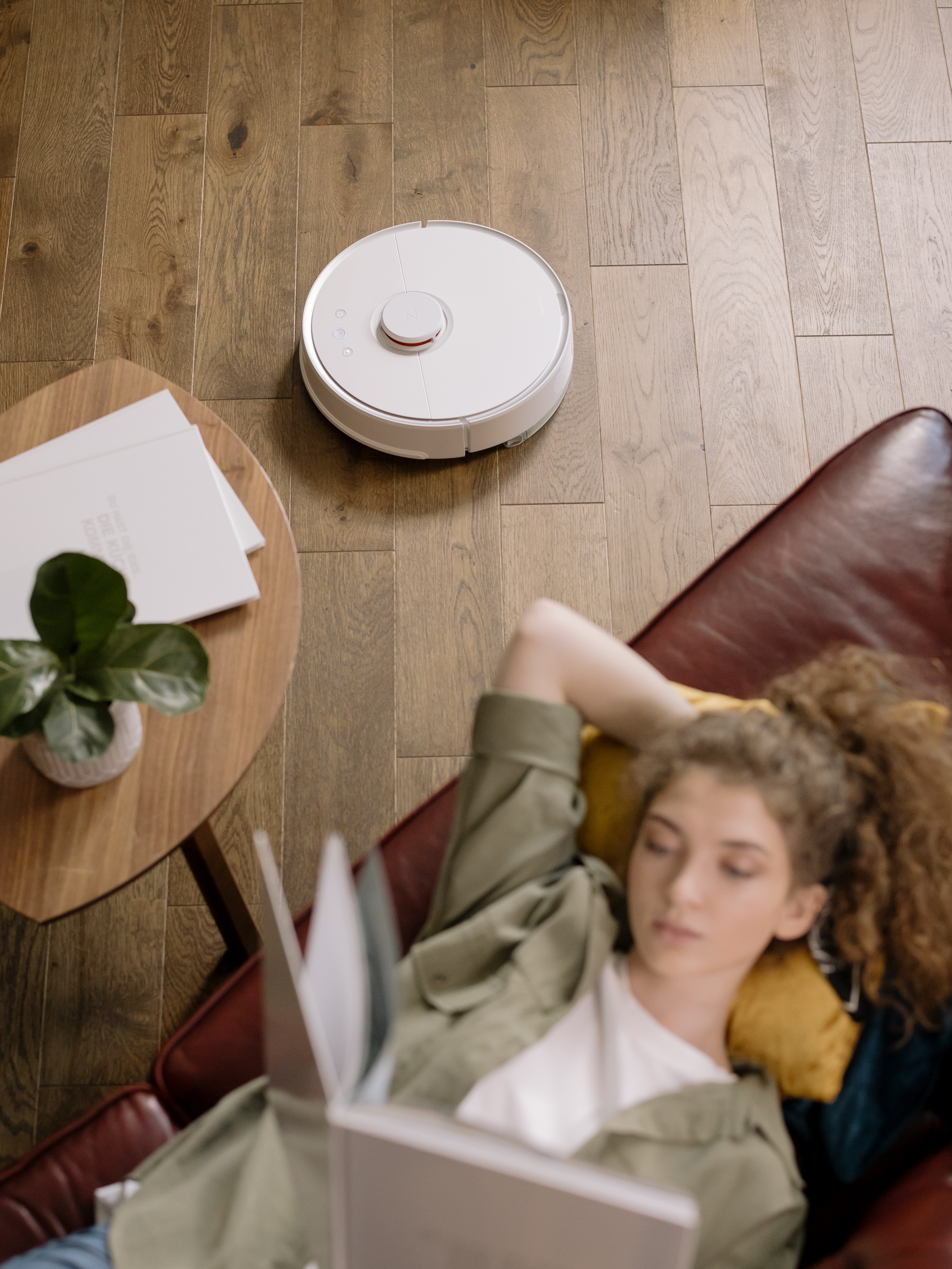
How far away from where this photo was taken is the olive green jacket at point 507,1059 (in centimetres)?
96

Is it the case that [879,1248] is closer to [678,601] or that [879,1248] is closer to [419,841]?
[419,841]

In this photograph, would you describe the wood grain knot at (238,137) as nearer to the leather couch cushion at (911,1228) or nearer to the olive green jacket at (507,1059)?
the olive green jacket at (507,1059)

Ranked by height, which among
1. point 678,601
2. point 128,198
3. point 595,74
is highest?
point 595,74

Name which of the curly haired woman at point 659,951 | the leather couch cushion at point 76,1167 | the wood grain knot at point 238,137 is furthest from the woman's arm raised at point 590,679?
the wood grain knot at point 238,137

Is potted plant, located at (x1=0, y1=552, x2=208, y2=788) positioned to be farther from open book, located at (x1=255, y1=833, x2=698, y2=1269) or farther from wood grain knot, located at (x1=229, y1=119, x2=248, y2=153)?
wood grain knot, located at (x1=229, y1=119, x2=248, y2=153)

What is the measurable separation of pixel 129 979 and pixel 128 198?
4.66 feet

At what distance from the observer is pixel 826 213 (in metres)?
2.06

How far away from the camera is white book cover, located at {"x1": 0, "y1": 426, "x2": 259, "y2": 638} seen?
1192 millimetres

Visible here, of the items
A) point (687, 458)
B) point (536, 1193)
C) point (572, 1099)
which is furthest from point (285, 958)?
point (687, 458)

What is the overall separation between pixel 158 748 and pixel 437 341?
934mm

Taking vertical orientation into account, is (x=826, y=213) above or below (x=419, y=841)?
above

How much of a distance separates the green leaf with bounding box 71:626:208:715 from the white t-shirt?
0.45 m

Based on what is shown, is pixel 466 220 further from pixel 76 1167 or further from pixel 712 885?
pixel 76 1167

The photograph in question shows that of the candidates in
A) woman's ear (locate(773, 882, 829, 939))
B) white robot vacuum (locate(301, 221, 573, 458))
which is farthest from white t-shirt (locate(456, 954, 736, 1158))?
white robot vacuum (locate(301, 221, 573, 458))
